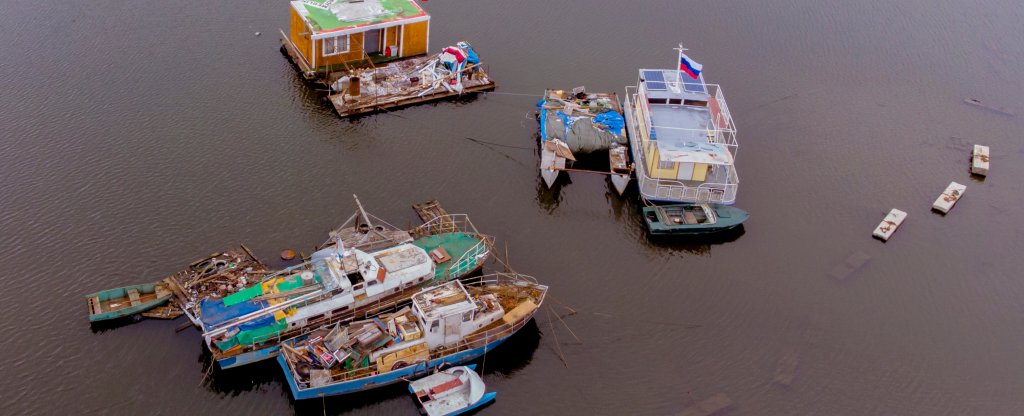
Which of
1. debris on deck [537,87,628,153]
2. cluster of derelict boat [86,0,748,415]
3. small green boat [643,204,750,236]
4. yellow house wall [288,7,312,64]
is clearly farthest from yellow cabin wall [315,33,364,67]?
small green boat [643,204,750,236]

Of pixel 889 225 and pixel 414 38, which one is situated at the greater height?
pixel 414 38

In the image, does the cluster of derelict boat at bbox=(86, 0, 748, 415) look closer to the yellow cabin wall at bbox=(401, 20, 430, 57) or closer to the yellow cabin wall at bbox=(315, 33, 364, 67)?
the yellow cabin wall at bbox=(315, 33, 364, 67)

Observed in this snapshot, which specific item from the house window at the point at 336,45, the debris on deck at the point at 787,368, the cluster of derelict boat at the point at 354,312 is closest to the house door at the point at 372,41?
the house window at the point at 336,45

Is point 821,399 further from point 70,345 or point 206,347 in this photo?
point 70,345

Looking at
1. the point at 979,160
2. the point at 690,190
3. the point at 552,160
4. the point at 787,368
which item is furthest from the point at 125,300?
Answer: the point at 979,160

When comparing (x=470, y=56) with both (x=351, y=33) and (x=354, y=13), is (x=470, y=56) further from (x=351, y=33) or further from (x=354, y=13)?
(x=354, y=13)
